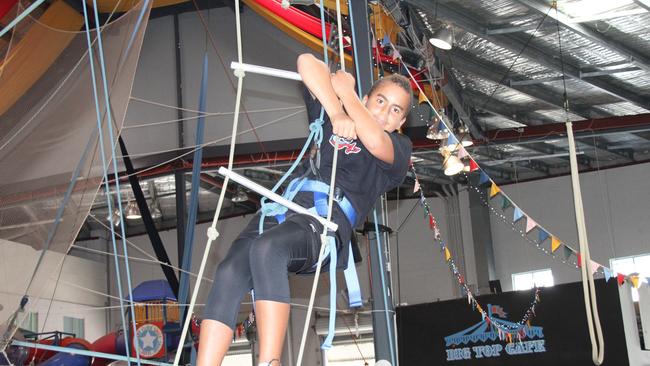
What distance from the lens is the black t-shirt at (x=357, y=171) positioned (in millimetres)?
2188

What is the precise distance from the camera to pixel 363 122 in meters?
2.02

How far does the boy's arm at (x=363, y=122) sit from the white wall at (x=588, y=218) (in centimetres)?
1135

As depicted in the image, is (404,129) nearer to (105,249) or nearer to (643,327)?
(643,327)

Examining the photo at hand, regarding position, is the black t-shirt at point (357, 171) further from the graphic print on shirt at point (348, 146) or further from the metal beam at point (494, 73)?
the metal beam at point (494, 73)

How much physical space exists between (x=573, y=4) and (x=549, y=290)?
3093mm

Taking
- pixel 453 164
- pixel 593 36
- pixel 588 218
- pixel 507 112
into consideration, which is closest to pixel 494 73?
pixel 593 36

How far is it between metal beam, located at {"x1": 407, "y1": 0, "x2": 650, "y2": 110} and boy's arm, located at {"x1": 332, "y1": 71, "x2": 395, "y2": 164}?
570 cm

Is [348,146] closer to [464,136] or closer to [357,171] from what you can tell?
[357,171]

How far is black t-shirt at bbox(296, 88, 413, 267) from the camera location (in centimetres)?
219

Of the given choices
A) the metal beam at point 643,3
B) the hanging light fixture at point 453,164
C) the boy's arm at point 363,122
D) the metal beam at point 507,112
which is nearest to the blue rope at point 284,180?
the boy's arm at point 363,122

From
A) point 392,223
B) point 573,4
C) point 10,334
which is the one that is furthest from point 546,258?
point 10,334

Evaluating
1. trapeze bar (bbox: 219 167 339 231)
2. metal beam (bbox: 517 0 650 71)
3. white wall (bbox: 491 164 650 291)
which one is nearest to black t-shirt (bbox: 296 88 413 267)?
trapeze bar (bbox: 219 167 339 231)

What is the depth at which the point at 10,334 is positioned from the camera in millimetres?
3041

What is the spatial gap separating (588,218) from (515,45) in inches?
209
